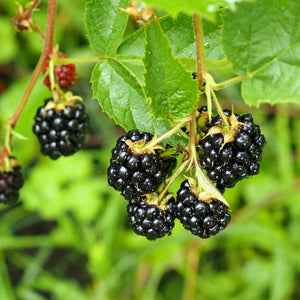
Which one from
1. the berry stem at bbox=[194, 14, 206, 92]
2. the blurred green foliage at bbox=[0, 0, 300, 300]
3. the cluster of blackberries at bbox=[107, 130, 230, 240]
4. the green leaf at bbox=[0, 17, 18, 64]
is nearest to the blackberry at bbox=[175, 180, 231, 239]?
the cluster of blackberries at bbox=[107, 130, 230, 240]

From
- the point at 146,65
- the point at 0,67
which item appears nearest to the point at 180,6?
the point at 146,65

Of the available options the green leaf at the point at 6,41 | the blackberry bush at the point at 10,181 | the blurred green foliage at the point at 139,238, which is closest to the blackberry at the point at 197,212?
the blackberry bush at the point at 10,181

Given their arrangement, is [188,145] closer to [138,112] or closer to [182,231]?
[138,112]

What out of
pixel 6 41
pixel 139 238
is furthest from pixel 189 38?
pixel 6 41

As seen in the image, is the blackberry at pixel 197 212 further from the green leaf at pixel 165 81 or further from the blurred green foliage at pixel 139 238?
the blurred green foliage at pixel 139 238

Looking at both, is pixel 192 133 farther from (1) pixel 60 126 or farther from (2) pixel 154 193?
(1) pixel 60 126
